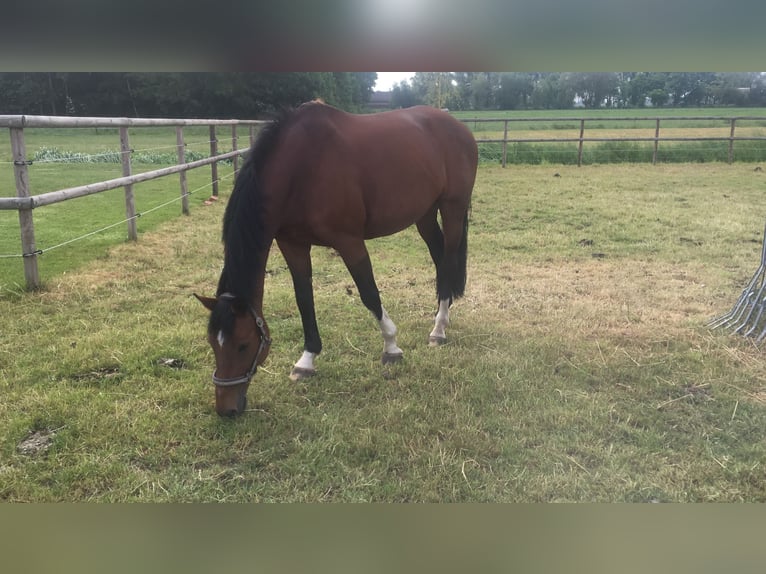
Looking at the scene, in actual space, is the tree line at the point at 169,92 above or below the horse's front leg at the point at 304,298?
above

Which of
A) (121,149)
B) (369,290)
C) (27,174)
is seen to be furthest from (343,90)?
(121,149)

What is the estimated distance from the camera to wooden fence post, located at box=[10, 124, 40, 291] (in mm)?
3734

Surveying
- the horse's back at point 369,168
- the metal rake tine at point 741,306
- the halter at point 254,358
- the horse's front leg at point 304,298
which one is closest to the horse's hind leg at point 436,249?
the horse's back at point 369,168

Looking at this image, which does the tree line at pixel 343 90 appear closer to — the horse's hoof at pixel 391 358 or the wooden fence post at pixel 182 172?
the horse's hoof at pixel 391 358

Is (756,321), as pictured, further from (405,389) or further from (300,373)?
(300,373)

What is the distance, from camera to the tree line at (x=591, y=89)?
1310mm

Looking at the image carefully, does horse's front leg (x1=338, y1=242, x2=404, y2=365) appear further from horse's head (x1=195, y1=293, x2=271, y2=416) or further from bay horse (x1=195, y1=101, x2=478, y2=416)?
horse's head (x1=195, y1=293, x2=271, y2=416)

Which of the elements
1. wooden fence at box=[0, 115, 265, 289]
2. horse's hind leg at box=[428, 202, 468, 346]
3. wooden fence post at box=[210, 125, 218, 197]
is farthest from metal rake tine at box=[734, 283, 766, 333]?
wooden fence post at box=[210, 125, 218, 197]

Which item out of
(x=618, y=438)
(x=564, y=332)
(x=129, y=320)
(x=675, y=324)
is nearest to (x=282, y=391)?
(x=129, y=320)

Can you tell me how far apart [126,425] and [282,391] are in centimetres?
77

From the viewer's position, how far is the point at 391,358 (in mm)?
3096
